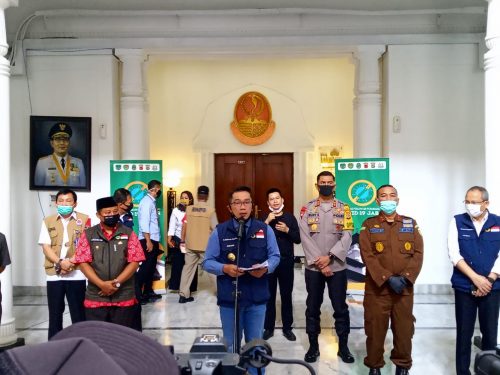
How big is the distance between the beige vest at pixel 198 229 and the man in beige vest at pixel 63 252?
→ 2.22 m

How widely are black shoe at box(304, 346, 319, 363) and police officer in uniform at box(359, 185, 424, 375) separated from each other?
1.82 feet

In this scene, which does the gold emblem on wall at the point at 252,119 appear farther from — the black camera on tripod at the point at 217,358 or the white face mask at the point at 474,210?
the black camera on tripod at the point at 217,358

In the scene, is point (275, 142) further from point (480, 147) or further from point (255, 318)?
point (255, 318)

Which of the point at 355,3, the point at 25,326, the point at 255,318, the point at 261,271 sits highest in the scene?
the point at 355,3

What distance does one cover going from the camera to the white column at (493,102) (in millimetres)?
3877

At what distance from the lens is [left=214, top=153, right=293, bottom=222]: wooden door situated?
8.82 meters

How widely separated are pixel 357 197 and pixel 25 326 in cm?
404

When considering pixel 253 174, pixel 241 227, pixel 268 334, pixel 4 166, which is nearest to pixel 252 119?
pixel 253 174

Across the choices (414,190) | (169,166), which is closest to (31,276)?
(169,166)

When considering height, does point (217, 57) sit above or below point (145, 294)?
above

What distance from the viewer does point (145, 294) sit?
5.82 meters

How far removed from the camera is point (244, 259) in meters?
3.04

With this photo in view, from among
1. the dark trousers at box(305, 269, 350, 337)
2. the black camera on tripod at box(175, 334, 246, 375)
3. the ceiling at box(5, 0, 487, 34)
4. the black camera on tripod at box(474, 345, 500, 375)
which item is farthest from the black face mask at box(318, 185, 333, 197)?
the ceiling at box(5, 0, 487, 34)

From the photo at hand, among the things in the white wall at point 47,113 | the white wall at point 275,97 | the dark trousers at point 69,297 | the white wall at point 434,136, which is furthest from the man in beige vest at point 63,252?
the white wall at point 275,97
